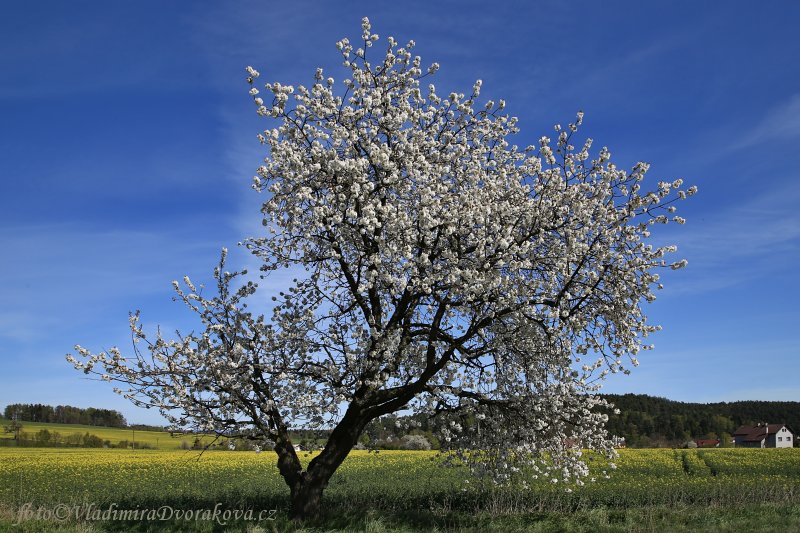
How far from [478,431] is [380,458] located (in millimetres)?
28148

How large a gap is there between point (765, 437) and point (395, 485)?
9878 cm

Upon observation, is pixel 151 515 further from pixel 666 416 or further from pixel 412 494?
pixel 666 416

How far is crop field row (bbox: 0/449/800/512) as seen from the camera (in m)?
22.0

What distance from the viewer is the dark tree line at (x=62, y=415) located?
122 meters

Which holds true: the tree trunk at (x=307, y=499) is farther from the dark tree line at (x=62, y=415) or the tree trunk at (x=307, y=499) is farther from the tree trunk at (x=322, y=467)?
the dark tree line at (x=62, y=415)

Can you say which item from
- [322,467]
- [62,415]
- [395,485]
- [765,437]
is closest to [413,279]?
[322,467]

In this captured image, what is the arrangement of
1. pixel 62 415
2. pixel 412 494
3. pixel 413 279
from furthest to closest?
pixel 62 415 < pixel 412 494 < pixel 413 279

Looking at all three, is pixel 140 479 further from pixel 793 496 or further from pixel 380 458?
pixel 793 496

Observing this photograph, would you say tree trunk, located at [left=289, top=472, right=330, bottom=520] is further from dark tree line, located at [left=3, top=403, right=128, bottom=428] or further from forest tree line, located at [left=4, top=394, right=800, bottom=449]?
dark tree line, located at [left=3, top=403, right=128, bottom=428]

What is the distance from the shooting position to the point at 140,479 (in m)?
33.0

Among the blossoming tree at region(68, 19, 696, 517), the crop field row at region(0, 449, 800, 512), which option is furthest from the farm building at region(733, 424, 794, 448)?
the blossoming tree at region(68, 19, 696, 517)

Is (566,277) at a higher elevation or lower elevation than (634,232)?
lower

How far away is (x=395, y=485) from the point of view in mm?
27484

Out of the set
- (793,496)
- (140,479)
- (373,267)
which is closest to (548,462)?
(373,267)
